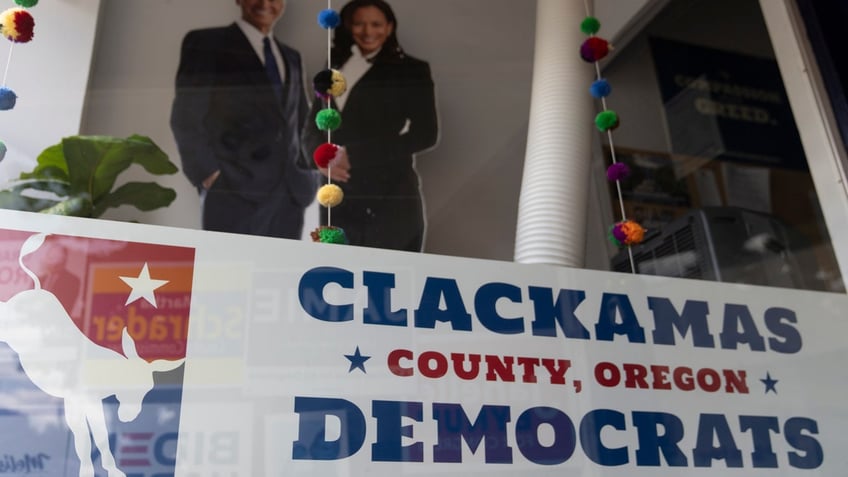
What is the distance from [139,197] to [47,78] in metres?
0.56

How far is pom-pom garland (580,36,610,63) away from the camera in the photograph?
2369mm

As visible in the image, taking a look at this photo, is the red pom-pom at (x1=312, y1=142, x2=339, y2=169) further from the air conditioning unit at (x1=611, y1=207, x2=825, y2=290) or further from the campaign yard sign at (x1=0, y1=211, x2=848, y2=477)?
the air conditioning unit at (x1=611, y1=207, x2=825, y2=290)

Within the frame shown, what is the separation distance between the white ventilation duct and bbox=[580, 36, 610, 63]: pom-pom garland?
4.2 inches

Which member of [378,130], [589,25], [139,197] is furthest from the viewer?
[378,130]

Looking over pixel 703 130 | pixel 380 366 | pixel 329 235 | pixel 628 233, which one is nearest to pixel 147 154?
pixel 329 235

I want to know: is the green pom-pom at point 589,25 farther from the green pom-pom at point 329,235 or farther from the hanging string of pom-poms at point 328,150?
the green pom-pom at point 329,235

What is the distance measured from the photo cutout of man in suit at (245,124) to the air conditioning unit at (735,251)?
120cm

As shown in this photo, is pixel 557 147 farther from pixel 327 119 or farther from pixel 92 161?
pixel 92 161

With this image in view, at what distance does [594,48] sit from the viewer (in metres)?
2.37


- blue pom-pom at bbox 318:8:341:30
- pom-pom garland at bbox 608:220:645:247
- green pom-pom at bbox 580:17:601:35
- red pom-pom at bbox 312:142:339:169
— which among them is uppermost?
green pom-pom at bbox 580:17:601:35

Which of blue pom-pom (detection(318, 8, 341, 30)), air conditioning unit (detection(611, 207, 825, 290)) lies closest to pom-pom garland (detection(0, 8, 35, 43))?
blue pom-pom (detection(318, 8, 341, 30))

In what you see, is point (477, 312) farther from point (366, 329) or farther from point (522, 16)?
point (522, 16)

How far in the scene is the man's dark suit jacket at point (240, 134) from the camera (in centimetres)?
262

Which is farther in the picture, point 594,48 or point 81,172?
point 594,48
